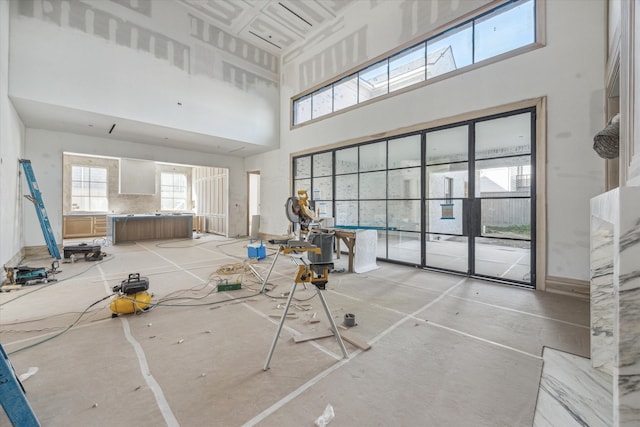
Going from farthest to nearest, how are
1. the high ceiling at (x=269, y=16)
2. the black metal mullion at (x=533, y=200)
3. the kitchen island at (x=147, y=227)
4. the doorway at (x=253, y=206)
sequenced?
the doorway at (x=253, y=206) → the kitchen island at (x=147, y=227) → the high ceiling at (x=269, y=16) → the black metal mullion at (x=533, y=200)

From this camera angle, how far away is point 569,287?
3.32 meters

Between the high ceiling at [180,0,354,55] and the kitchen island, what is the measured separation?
6.19m

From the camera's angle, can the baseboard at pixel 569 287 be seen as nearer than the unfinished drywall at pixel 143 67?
Yes

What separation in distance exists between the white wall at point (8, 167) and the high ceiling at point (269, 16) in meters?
3.71

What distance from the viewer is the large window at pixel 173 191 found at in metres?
12.1

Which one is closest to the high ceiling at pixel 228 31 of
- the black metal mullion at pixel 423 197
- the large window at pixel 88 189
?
the black metal mullion at pixel 423 197

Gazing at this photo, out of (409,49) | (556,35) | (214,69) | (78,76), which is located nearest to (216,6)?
(214,69)

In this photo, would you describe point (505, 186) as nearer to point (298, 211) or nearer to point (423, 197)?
point (423, 197)

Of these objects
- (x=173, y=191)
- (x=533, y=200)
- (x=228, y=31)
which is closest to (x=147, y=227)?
(x=173, y=191)

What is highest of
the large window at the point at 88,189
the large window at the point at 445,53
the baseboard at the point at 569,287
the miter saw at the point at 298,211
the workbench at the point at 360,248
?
the large window at the point at 445,53

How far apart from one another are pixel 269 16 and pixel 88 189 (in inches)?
398

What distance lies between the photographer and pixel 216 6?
240 inches

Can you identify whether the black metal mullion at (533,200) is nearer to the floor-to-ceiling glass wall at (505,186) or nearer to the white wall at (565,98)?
the floor-to-ceiling glass wall at (505,186)

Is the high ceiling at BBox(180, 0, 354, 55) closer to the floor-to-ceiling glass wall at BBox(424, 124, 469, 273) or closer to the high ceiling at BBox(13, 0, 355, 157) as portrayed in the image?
the high ceiling at BBox(13, 0, 355, 157)
